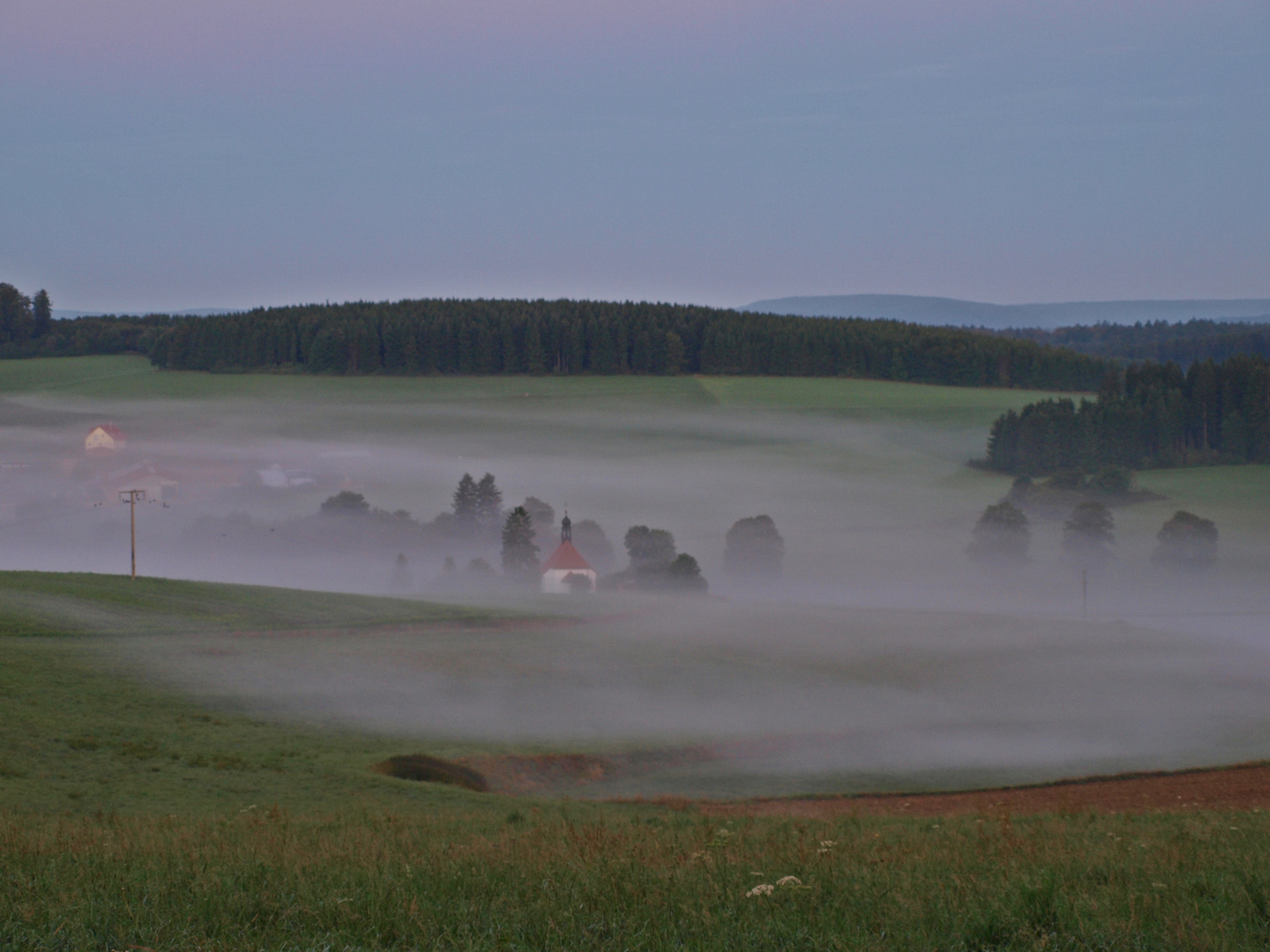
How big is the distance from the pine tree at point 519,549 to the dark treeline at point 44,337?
103 metres

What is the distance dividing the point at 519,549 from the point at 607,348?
7695 cm

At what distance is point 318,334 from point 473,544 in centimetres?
7072

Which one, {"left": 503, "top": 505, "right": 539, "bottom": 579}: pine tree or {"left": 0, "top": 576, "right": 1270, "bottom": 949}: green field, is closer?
{"left": 0, "top": 576, "right": 1270, "bottom": 949}: green field

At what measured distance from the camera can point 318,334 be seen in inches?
7180

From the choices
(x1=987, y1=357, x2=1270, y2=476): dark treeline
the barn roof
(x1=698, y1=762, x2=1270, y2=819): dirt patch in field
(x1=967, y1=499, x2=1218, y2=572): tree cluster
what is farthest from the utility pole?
(x1=987, y1=357, x2=1270, y2=476): dark treeline

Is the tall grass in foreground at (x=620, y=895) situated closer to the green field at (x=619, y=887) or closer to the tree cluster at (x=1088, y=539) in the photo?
the green field at (x=619, y=887)

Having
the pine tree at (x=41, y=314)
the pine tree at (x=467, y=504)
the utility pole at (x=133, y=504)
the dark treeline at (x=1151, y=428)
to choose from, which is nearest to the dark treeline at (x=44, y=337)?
the pine tree at (x=41, y=314)

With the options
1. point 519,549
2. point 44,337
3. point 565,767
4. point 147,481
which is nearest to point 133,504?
point 519,549

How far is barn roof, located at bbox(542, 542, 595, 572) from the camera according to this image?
102 metres

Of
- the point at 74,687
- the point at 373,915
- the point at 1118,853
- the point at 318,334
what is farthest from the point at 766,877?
the point at 318,334

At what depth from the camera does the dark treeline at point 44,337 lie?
18988 centimetres

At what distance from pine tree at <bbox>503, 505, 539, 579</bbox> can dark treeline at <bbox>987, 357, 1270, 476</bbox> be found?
194ft

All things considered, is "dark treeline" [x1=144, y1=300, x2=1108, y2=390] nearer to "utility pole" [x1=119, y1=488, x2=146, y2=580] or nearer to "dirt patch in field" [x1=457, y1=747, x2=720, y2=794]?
"utility pole" [x1=119, y1=488, x2=146, y2=580]

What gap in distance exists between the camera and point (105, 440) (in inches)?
5763
